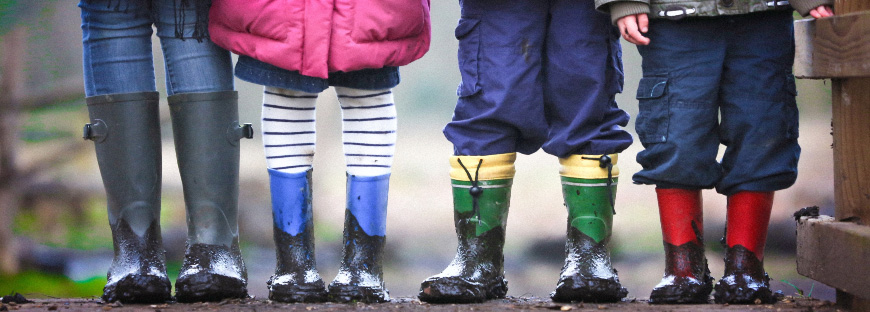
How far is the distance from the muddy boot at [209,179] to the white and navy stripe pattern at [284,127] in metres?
0.08

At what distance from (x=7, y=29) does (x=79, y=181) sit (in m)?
0.64

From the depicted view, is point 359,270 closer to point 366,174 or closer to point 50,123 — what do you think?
point 366,174

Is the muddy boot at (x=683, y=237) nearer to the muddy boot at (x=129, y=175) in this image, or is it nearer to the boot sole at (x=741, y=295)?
the boot sole at (x=741, y=295)

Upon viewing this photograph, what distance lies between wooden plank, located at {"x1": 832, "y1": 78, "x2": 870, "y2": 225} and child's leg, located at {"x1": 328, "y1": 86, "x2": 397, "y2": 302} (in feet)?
2.80

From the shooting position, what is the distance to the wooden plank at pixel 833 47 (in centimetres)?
131

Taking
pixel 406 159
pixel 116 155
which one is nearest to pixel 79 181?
pixel 406 159

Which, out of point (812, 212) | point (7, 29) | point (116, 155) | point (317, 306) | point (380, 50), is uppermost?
point (7, 29)

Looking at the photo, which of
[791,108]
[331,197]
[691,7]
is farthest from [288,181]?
[331,197]

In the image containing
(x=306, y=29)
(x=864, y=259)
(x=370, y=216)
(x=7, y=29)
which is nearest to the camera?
(x=864, y=259)

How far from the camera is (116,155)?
5.36 feet

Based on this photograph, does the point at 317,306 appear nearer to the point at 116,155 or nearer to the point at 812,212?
the point at 116,155

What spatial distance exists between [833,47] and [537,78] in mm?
546

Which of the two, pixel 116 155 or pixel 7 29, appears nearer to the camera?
pixel 116 155

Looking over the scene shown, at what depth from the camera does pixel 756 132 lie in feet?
5.18
